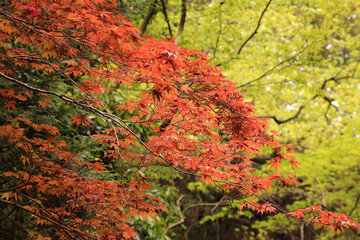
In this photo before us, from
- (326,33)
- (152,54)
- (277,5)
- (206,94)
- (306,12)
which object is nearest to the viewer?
(152,54)

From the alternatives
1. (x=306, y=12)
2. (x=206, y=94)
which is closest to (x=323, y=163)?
(x=306, y=12)

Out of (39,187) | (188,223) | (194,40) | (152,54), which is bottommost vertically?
(188,223)

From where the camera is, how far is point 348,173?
23.0 ft

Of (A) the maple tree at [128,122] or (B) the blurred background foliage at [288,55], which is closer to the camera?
(A) the maple tree at [128,122]

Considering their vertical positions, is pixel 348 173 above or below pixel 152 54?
below

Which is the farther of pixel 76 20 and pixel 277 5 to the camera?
pixel 277 5

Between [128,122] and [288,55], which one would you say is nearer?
[128,122]

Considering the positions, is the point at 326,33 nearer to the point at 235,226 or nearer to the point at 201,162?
the point at 201,162

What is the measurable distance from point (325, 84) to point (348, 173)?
8.77ft

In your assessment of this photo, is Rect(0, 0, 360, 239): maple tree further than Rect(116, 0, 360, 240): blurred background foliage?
No

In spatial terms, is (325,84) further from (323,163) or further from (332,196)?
(332,196)

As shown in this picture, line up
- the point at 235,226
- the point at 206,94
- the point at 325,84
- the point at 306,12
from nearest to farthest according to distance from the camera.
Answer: the point at 206,94 → the point at 306,12 → the point at 325,84 → the point at 235,226

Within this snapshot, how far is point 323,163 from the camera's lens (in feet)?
20.7

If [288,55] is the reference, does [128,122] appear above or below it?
below
